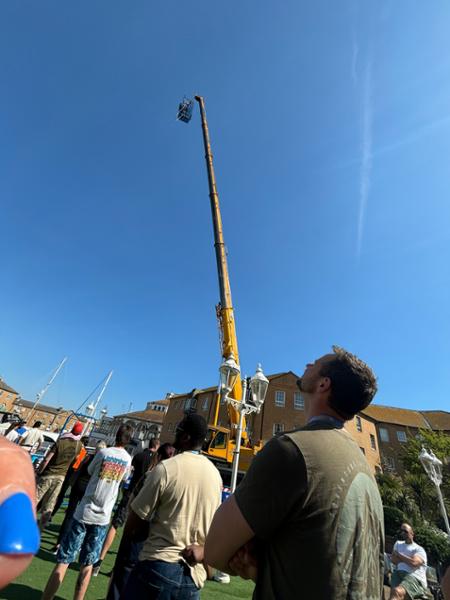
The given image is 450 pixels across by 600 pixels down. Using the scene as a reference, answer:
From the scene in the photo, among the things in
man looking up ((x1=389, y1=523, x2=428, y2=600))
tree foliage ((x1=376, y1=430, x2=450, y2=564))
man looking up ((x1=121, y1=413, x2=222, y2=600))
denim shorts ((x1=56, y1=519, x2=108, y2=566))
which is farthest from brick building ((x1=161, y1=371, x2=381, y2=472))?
man looking up ((x1=121, y1=413, x2=222, y2=600))

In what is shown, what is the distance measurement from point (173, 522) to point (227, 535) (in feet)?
4.53

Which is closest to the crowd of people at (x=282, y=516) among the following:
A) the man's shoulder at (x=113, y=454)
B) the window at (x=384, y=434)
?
the man's shoulder at (x=113, y=454)

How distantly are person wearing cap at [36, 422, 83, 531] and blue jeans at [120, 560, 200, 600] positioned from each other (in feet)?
15.9

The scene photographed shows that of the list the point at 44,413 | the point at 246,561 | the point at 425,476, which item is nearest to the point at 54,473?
the point at 246,561

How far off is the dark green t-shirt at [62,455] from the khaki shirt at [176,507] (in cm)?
480

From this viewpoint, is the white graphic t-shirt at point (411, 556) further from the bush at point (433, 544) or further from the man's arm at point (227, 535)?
the bush at point (433, 544)

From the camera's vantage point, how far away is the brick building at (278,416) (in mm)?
28297

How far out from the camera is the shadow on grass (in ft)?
12.0

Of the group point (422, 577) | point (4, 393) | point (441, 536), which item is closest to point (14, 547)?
point (422, 577)

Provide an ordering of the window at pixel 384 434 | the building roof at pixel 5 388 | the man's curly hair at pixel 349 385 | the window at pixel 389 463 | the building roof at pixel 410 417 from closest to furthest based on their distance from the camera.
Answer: the man's curly hair at pixel 349 385 < the window at pixel 389 463 < the window at pixel 384 434 < the building roof at pixel 410 417 < the building roof at pixel 5 388

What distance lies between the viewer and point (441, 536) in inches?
622

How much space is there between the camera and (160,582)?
210cm

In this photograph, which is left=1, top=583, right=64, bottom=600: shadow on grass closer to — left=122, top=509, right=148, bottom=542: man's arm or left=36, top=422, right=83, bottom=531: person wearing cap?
left=36, top=422, right=83, bottom=531: person wearing cap

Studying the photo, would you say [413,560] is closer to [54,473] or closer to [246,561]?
[246,561]
